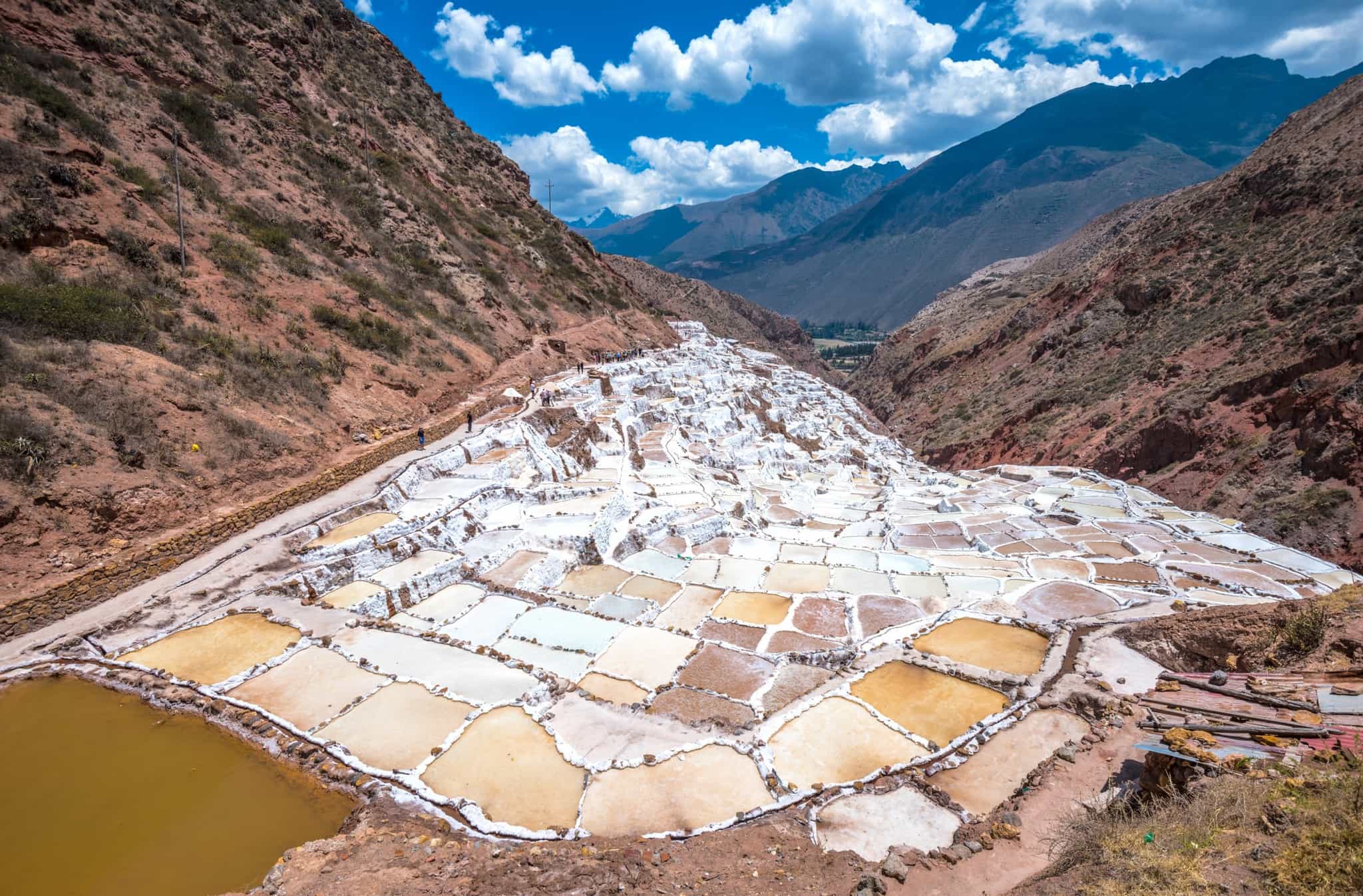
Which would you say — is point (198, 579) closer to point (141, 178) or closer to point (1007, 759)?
point (1007, 759)

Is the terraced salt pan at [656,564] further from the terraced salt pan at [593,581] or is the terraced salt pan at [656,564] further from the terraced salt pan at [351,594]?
the terraced salt pan at [351,594]

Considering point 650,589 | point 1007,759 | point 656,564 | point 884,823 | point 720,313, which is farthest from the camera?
point 720,313

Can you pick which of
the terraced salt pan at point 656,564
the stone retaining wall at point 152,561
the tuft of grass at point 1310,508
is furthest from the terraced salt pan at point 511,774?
the tuft of grass at point 1310,508

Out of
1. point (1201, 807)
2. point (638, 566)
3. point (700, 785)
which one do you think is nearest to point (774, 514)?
point (638, 566)

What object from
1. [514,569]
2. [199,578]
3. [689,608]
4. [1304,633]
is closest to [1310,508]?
[1304,633]

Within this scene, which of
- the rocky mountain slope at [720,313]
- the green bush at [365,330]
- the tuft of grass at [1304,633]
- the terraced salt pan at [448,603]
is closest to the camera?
the tuft of grass at [1304,633]

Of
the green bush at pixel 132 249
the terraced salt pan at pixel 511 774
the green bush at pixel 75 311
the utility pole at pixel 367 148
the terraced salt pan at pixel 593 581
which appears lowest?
the terraced salt pan at pixel 511 774
